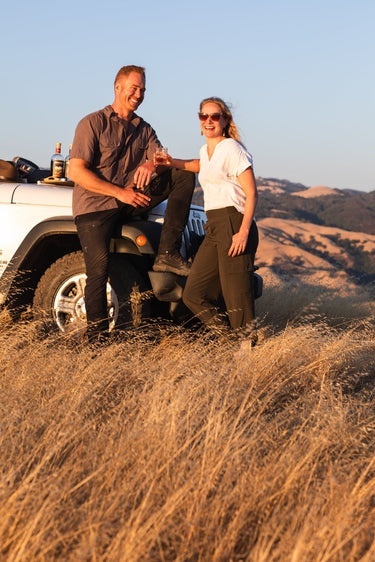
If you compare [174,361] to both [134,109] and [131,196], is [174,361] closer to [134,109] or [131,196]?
[131,196]

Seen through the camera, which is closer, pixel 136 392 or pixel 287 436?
pixel 287 436

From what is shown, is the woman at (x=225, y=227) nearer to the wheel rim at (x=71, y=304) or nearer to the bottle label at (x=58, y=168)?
the wheel rim at (x=71, y=304)

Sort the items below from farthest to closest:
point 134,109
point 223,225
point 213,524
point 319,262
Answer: point 319,262
point 134,109
point 223,225
point 213,524

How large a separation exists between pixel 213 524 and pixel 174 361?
211 centimetres

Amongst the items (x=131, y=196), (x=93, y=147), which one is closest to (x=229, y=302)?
(x=131, y=196)

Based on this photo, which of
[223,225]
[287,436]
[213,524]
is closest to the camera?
[213,524]

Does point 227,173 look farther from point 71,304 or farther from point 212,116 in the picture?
point 71,304

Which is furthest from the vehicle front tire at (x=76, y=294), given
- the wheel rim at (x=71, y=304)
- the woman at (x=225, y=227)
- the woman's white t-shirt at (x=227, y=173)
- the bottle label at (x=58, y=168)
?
the bottle label at (x=58, y=168)

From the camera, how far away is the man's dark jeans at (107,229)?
505 centimetres

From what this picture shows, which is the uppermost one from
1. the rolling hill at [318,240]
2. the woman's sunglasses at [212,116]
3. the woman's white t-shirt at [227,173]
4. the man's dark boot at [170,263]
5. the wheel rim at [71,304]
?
the woman's sunglasses at [212,116]

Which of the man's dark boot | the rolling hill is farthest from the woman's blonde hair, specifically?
the rolling hill

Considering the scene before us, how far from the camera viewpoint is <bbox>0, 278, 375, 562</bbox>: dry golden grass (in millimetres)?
2402

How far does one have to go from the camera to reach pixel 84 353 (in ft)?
14.9

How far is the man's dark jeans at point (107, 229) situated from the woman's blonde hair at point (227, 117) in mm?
437
